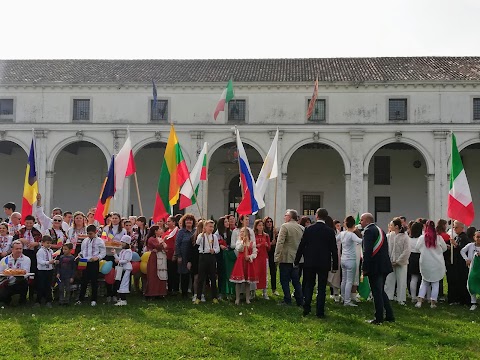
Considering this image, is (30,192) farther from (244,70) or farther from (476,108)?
(476,108)

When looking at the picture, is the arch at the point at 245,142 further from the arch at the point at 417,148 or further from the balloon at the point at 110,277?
the balloon at the point at 110,277

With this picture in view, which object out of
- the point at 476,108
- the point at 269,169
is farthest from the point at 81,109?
the point at 476,108

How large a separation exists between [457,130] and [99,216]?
19.6 metres

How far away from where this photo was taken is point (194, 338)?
7.58 meters

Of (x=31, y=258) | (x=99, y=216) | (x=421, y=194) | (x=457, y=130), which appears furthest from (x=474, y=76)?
(x=31, y=258)

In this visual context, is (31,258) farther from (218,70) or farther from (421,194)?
(421,194)

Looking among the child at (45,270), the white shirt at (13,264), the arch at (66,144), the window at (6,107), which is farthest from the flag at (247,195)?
the window at (6,107)

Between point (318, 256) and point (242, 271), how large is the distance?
1.90m

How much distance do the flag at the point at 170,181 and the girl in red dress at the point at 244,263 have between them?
2.69 meters

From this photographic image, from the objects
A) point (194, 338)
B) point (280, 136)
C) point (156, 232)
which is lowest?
point (194, 338)

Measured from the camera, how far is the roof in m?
27.2

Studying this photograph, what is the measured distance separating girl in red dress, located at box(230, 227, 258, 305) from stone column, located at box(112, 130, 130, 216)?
1758 cm

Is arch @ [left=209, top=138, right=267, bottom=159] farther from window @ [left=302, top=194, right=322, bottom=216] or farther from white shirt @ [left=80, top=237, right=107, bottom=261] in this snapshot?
white shirt @ [left=80, top=237, right=107, bottom=261]

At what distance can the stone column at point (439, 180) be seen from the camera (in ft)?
85.0
